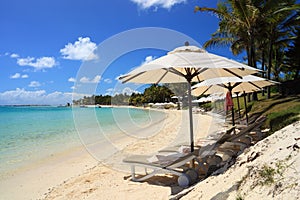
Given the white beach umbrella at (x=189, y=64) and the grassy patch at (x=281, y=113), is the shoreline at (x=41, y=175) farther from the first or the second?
the grassy patch at (x=281, y=113)

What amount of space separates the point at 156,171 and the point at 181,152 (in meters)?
0.87

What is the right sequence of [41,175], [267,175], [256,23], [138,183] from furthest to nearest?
1. [256,23]
2. [41,175]
3. [138,183]
4. [267,175]

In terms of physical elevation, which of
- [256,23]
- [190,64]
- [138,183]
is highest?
[256,23]

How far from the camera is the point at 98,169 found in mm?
6410

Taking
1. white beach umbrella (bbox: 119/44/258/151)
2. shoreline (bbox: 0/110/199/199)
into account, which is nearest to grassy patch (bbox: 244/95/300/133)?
white beach umbrella (bbox: 119/44/258/151)

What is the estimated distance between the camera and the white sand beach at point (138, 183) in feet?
8.29

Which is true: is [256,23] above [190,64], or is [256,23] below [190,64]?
above

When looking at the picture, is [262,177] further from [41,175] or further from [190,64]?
[41,175]

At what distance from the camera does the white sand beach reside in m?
2.53

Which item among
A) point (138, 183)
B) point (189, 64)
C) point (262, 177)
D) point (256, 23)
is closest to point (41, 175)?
point (138, 183)

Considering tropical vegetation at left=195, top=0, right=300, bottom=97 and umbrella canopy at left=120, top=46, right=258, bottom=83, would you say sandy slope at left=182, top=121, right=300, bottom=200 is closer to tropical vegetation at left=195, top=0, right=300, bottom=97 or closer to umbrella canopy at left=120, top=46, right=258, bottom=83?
umbrella canopy at left=120, top=46, right=258, bottom=83

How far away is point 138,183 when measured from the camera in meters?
4.69

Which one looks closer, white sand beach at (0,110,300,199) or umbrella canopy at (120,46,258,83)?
white sand beach at (0,110,300,199)

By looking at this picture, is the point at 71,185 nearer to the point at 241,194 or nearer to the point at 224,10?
the point at 241,194
